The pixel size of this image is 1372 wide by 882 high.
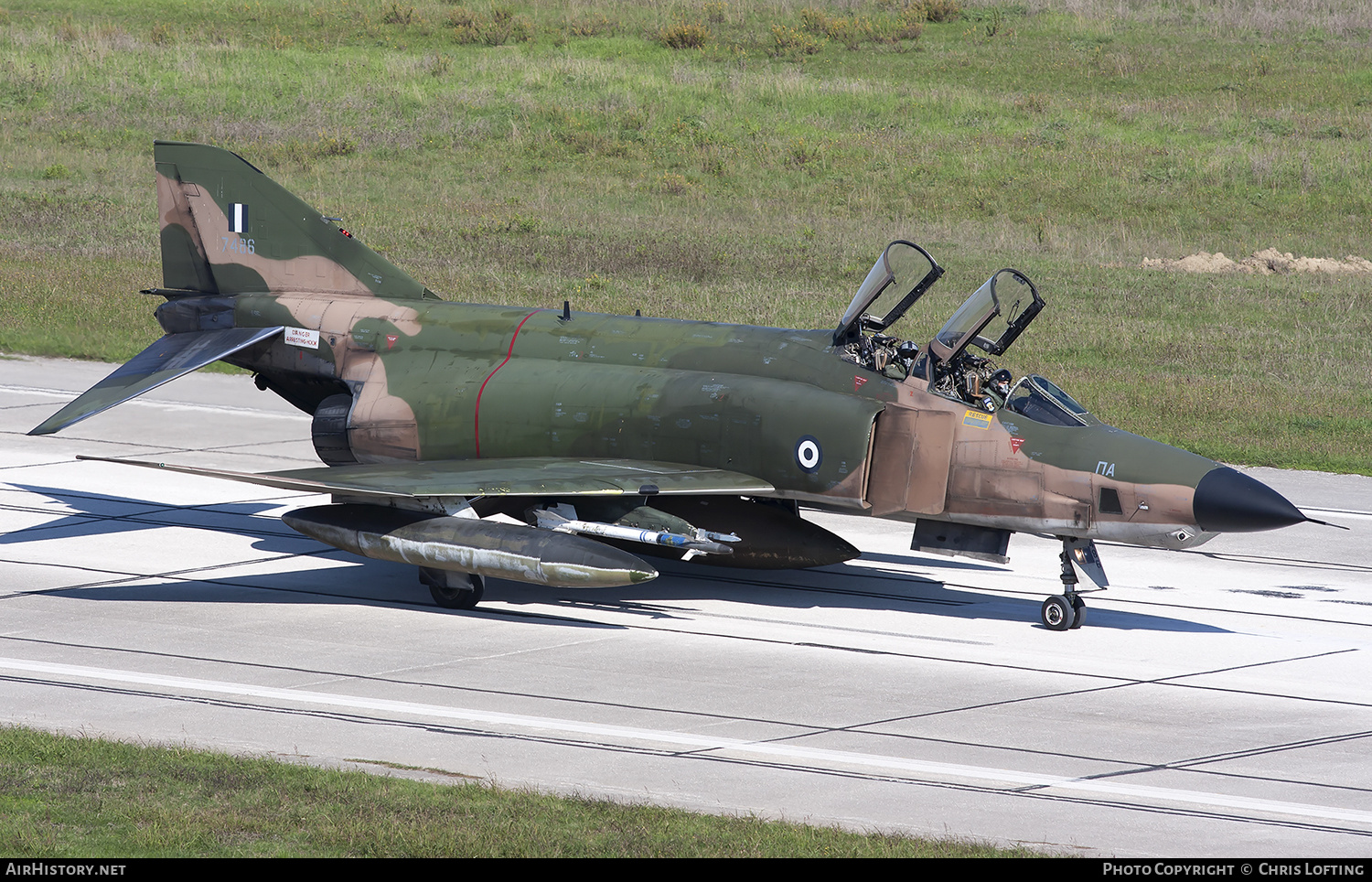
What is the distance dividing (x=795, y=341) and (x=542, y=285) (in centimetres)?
1907

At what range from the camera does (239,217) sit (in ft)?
59.3

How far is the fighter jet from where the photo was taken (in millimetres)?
13969

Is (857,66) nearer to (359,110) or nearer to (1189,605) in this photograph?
(359,110)

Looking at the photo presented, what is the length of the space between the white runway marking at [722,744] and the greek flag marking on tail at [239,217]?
6879mm

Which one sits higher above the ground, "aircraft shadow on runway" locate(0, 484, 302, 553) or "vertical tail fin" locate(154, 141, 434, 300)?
"vertical tail fin" locate(154, 141, 434, 300)

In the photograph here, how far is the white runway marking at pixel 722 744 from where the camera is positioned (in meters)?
9.99

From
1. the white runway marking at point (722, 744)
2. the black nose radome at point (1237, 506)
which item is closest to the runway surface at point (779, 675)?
the white runway marking at point (722, 744)

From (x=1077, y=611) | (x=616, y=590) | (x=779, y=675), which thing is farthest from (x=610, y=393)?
(x=1077, y=611)

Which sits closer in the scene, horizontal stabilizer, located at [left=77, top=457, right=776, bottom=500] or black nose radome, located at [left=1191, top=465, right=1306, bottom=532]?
black nose radome, located at [left=1191, top=465, right=1306, bottom=532]

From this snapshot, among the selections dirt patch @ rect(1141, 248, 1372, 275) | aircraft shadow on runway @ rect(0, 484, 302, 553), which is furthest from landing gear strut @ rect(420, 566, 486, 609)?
dirt patch @ rect(1141, 248, 1372, 275)

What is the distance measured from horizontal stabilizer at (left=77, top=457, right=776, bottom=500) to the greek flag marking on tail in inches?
168

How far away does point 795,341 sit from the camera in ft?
51.5

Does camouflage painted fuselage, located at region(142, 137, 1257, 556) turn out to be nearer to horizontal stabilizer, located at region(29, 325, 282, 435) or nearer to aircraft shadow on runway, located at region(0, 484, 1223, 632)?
horizontal stabilizer, located at region(29, 325, 282, 435)

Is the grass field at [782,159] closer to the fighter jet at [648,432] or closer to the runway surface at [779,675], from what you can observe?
the runway surface at [779,675]
